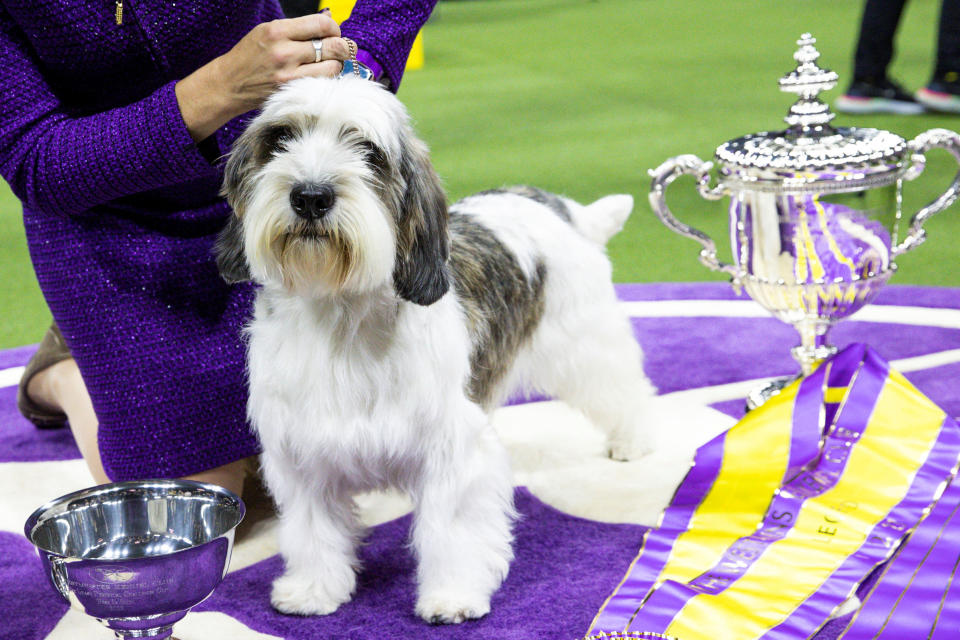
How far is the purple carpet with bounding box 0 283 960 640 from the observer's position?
6.29 feet

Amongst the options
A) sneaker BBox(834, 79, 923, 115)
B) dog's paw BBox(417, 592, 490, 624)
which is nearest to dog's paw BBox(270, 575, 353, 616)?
dog's paw BBox(417, 592, 490, 624)

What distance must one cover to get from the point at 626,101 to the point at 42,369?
463 cm

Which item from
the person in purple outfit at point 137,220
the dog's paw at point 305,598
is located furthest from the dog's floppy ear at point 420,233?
the dog's paw at point 305,598

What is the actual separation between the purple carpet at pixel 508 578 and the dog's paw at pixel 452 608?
2 cm

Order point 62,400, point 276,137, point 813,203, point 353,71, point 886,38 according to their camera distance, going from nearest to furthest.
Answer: point 276,137 < point 353,71 < point 813,203 < point 62,400 < point 886,38

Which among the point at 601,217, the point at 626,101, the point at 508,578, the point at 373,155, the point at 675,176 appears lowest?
the point at 626,101

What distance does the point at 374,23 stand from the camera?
2182mm

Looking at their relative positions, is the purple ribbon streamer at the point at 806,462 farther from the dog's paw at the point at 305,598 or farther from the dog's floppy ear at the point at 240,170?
the dog's floppy ear at the point at 240,170

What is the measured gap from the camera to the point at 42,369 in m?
2.78

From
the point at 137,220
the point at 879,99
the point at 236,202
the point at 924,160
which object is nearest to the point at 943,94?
the point at 879,99

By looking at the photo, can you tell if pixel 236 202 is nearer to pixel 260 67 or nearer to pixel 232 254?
pixel 232 254

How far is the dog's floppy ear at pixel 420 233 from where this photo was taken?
5.72 feet

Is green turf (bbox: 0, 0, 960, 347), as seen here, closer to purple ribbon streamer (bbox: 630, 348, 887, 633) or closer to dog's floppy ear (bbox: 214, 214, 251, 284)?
purple ribbon streamer (bbox: 630, 348, 887, 633)

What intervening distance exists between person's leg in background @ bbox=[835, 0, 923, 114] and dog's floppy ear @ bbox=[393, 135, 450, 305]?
436 centimetres
